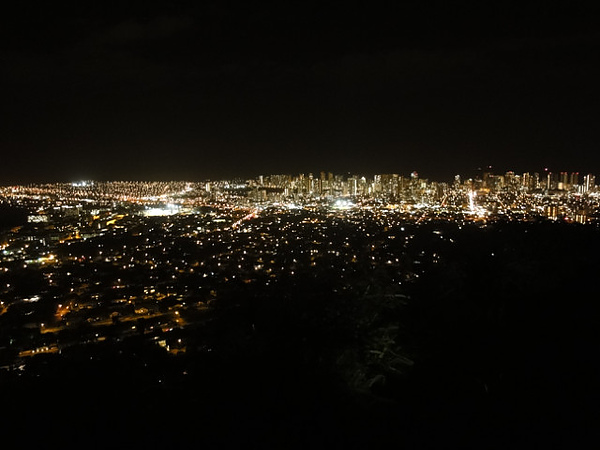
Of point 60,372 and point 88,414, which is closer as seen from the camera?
point 88,414

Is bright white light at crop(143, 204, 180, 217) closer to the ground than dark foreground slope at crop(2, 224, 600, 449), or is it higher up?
closer to the ground

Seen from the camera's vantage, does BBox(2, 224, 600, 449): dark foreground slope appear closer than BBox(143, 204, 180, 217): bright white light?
Yes

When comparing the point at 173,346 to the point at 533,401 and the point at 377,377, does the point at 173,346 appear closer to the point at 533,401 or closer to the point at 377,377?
the point at 377,377

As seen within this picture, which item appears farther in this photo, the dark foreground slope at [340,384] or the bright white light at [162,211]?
the bright white light at [162,211]

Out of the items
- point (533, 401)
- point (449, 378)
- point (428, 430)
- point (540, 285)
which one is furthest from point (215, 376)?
point (540, 285)

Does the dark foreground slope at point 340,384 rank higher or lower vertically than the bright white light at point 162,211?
higher

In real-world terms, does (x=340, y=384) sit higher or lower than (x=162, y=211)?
higher

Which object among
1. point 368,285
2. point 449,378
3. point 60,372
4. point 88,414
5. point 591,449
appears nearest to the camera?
point 591,449

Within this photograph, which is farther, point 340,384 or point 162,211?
point 162,211
